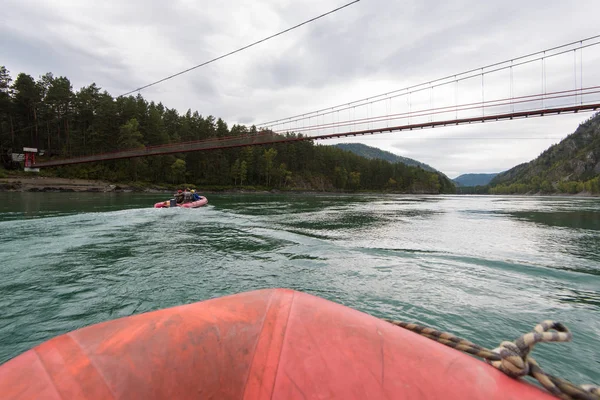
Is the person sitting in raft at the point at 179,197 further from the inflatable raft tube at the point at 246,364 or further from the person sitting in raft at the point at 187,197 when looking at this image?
the inflatable raft tube at the point at 246,364

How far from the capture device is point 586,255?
807 centimetres

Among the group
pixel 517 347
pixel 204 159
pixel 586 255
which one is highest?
pixel 204 159

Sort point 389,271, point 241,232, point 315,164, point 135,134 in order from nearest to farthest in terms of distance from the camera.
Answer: point 389,271, point 241,232, point 135,134, point 315,164

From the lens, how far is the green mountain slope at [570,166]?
112375 mm

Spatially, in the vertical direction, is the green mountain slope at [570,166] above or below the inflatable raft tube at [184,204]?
above

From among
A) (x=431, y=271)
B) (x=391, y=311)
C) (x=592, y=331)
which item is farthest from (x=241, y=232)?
(x=592, y=331)

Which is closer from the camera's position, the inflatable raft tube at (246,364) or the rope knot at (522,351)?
the inflatable raft tube at (246,364)

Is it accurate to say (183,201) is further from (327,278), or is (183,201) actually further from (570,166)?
(570,166)

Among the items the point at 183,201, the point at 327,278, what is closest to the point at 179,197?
the point at 183,201

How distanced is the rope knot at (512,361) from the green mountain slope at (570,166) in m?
131

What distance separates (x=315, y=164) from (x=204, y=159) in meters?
42.7

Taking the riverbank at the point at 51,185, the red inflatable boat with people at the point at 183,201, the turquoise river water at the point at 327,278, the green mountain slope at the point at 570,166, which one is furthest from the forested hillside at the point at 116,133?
the green mountain slope at the point at 570,166

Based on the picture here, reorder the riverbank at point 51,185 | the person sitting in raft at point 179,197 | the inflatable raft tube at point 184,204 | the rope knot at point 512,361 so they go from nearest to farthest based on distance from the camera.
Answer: the rope knot at point 512,361 < the inflatable raft tube at point 184,204 < the person sitting in raft at point 179,197 < the riverbank at point 51,185

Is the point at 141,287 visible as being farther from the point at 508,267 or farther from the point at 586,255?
the point at 586,255
